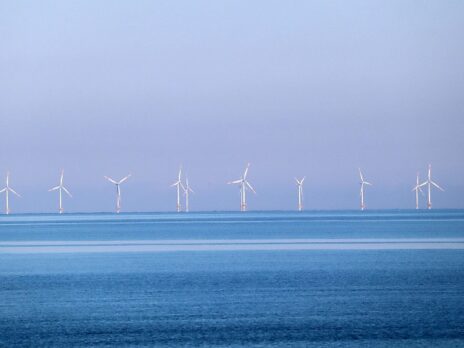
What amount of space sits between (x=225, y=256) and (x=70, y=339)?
28367mm

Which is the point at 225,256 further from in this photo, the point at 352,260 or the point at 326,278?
the point at 326,278

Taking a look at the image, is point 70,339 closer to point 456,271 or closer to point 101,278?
point 101,278

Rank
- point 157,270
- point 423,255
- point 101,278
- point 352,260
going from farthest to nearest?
point 423,255 < point 352,260 < point 157,270 < point 101,278

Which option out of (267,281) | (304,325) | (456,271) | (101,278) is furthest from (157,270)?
(304,325)

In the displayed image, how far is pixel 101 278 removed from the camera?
1307 inches

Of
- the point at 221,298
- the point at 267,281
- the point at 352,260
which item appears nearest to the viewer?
the point at 221,298

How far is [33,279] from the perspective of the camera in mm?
33562

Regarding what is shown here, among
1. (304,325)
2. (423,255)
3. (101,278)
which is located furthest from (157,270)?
(304,325)

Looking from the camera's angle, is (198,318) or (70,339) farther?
(198,318)

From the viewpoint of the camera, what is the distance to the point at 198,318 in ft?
69.9

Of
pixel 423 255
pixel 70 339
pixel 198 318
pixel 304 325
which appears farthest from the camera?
pixel 423 255

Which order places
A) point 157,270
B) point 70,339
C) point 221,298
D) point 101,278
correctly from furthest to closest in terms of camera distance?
1. point 157,270
2. point 101,278
3. point 221,298
4. point 70,339

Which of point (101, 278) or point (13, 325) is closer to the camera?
point (13, 325)

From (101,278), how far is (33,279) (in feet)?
7.13
